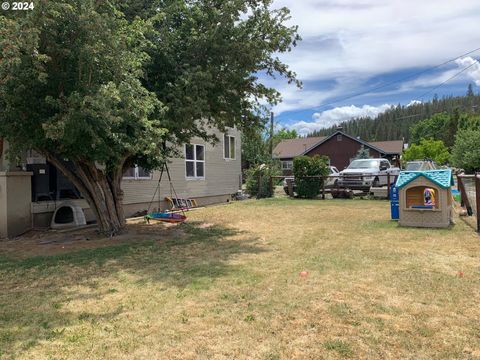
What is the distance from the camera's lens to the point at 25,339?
3.63m

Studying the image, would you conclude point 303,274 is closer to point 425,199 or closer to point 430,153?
point 425,199

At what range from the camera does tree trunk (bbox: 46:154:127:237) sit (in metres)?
8.96

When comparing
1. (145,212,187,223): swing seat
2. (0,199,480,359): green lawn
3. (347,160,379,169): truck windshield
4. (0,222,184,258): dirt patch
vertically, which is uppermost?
(347,160,379,169): truck windshield

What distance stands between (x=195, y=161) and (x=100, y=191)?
8.02 m

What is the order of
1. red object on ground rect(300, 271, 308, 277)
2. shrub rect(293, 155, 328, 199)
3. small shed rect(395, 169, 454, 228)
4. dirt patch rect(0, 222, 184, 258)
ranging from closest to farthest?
red object on ground rect(300, 271, 308, 277) < dirt patch rect(0, 222, 184, 258) < small shed rect(395, 169, 454, 228) < shrub rect(293, 155, 328, 199)

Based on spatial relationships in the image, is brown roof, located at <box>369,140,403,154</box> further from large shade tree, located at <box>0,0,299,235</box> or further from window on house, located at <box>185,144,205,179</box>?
large shade tree, located at <box>0,0,299,235</box>

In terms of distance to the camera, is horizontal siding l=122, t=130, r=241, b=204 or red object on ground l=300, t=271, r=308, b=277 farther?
horizontal siding l=122, t=130, r=241, b=204

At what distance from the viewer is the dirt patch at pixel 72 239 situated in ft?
25.6

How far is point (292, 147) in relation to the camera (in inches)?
2115

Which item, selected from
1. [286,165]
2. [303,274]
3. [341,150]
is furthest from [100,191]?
[286,165]

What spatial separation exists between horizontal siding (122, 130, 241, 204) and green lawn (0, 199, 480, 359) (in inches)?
221

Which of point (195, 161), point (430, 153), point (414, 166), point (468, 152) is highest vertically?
point (430, 153)

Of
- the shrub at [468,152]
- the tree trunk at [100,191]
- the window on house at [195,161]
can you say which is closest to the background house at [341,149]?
the shrub at [468,152]

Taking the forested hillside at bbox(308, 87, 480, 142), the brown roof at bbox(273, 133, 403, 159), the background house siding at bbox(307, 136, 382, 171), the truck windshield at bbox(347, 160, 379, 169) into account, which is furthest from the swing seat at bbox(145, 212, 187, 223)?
the forested hillside at bbox(308, 87, 480, 142)
